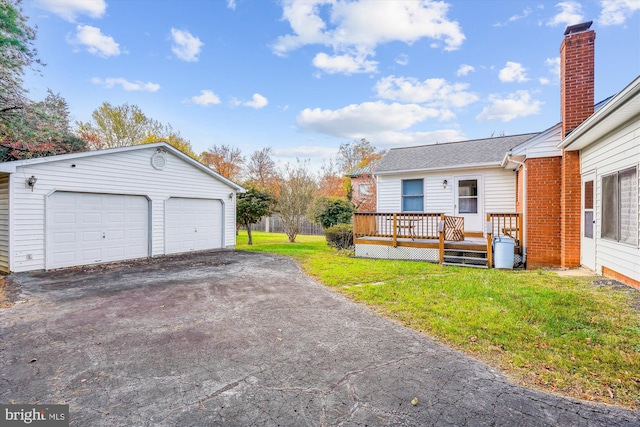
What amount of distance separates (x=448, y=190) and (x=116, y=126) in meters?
22.6

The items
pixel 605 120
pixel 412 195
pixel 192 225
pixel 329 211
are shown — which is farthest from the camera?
pixel 329 211

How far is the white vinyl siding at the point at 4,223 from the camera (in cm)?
759

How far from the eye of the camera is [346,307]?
4.93 meters

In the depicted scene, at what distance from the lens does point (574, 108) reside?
23.9ft

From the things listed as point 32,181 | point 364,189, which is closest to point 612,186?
point 32,181

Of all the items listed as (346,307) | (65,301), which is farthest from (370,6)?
(65,301)

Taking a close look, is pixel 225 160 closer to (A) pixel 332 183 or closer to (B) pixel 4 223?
(A) pixel 332 183

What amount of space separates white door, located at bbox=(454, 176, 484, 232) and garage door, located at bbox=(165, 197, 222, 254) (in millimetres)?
9738

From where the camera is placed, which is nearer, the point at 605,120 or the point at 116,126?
the point at 605,120

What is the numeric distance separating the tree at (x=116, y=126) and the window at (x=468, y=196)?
21432 mm

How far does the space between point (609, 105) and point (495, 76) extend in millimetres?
11347

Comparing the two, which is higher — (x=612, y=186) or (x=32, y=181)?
(x=32, y=181)

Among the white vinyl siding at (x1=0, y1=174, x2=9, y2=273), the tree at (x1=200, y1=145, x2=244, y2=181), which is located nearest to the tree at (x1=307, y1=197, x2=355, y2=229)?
the white vinyl siding at (x1=0, y1=174, x2=9, y2=273)

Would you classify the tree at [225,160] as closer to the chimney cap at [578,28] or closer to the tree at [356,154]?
the tree at [356,154]
